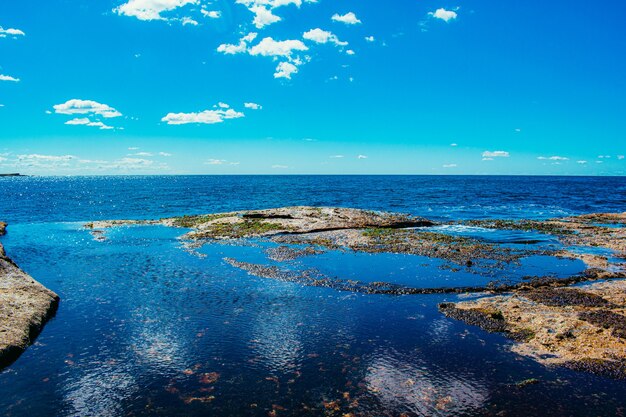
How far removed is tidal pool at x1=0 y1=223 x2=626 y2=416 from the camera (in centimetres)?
1091

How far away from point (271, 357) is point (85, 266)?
62.7 ft

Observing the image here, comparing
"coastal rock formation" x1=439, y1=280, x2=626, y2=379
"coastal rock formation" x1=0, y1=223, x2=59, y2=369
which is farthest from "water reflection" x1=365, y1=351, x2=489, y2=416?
"coastal rock formation" x1=0, y1=223, x2=59, y2=369

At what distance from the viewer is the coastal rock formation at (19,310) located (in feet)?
45.3

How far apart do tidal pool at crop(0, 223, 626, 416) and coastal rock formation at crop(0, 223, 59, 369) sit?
41 centimetres

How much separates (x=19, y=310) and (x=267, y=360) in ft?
36.5

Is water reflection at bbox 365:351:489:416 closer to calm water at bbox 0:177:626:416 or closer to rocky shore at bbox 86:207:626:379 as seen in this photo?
calm water at bbox 0:177:626:416

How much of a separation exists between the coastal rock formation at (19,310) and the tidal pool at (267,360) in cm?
41

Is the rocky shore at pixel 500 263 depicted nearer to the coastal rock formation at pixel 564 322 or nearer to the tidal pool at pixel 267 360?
the coastal rock formation at pixel 564 322

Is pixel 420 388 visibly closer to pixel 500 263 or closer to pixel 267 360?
pixel 267 360

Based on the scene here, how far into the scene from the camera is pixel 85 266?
87.1 ft

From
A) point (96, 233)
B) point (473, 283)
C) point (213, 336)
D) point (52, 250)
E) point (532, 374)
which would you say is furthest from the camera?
point (96, 233)

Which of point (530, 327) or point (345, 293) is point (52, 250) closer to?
point (345, 293)

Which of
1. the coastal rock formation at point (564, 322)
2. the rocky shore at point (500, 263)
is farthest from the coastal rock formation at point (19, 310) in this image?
the coastal rock formation at point (564, 322)

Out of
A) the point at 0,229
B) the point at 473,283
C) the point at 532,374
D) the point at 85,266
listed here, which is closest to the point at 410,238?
the point at 473,283
